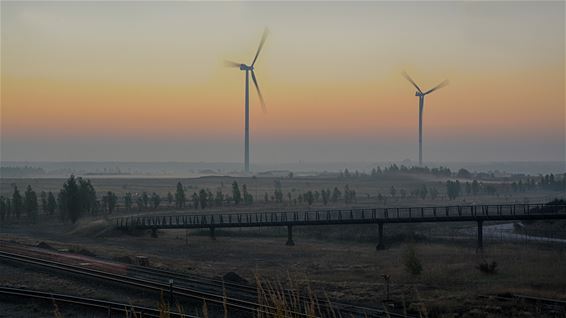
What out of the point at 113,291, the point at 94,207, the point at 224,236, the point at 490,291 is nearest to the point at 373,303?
the point at 490,291

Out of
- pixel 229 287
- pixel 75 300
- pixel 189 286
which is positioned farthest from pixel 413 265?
pixel 75 300

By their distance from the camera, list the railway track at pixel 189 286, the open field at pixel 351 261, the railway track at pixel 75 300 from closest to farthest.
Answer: the railway track at pixel 75 300 < the railway track at pixel 189 286 < the open field at pixel 351 261

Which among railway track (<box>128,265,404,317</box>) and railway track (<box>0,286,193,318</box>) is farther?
railway track (<box>128,265,404,317</box>)

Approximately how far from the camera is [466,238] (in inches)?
2820

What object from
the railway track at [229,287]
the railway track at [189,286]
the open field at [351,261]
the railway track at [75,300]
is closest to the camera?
the railway track at [75,300]

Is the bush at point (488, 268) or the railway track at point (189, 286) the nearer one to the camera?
the railway track at point (189, 286)

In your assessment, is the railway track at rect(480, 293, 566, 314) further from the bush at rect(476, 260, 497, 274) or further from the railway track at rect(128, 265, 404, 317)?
the bush at rect(476, 260, 497, 274)

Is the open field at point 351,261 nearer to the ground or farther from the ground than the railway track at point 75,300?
nearer to the ground

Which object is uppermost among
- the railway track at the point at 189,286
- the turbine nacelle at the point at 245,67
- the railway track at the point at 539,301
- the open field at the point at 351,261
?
the turbine nacelle at the point at 245,67

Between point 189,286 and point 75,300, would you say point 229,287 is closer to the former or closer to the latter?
point 189,286

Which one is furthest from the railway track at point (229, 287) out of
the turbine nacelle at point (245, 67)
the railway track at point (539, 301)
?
the turbine nacelle at point (245, 67)

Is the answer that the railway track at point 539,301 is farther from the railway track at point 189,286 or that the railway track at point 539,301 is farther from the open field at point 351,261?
the railway track at point 189,286

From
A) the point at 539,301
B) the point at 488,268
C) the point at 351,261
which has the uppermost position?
the point at 539,301

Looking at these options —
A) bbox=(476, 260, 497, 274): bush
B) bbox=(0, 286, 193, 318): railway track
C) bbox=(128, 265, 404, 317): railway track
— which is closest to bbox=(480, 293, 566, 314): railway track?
bbox=(128, 265, 404, 317): railway track
